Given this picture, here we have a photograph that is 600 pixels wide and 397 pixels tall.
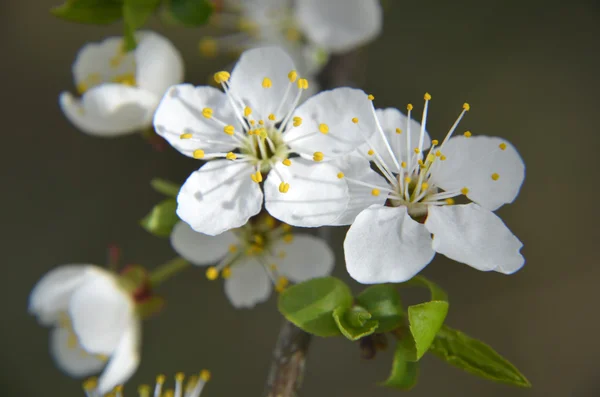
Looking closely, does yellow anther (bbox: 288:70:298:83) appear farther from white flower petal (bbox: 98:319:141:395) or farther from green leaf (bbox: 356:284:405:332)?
white flower petal (bbox: 98:319:141:395)

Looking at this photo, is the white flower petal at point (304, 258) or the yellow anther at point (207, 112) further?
the white flower petal at point (304, 258)

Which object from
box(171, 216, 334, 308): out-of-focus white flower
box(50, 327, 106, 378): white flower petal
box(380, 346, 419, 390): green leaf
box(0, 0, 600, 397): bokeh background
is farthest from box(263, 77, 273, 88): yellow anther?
box(0, 0, 600, 397): bokeh background

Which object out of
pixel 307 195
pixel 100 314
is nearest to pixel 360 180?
pixel 307 195

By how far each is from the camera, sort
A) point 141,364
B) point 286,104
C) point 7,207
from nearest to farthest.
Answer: point 286,104
point 141,364
point 7,207

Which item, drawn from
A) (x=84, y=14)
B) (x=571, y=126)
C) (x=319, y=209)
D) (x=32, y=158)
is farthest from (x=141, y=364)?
(x=571, y=126)

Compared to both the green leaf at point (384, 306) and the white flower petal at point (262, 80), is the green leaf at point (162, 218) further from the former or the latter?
the green leaf at point (384, 306)

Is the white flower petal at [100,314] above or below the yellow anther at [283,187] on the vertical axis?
below

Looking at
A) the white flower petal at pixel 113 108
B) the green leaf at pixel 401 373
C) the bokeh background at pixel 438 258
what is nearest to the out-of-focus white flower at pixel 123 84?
the white flower petal at pixel 113 108

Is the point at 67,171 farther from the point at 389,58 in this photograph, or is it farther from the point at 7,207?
the point at 389,58
